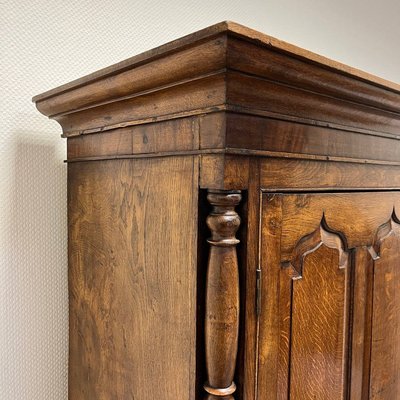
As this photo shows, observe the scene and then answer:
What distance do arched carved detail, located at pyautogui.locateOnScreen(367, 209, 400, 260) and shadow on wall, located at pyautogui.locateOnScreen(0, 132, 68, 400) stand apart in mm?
662

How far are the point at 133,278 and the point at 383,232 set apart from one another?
0.45 m

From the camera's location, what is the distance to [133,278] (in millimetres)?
649

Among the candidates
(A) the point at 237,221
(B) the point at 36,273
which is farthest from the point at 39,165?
(A) the point at 237,221

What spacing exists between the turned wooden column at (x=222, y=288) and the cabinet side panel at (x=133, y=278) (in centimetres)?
3

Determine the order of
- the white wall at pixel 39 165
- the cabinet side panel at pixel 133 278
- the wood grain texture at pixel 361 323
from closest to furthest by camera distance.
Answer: the cabinet side panel at pixel 133 278
the wood grain texture at pixel 361 323
the white wall at pixel 39 165

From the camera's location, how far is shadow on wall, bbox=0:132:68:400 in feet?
2.86

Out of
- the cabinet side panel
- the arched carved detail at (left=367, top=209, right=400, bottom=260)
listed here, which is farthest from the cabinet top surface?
the arched carved detail at (left=367, top=209, right=400, bottom=260)

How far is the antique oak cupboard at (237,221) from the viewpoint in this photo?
1.61 ft

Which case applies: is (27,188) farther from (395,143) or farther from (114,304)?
(395,143)

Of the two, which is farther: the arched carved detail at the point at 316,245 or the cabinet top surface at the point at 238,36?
the arched carved detail at the point at 316,245

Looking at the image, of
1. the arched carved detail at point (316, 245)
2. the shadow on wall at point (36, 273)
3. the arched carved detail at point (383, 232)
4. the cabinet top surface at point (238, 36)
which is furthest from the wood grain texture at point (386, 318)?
the shadow on wall at point (36, 273)

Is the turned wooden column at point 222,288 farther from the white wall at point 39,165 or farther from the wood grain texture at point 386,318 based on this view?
the white wall at point 39,165

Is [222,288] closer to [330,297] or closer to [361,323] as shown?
[330,297]

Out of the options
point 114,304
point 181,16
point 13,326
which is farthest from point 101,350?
point 181,16
